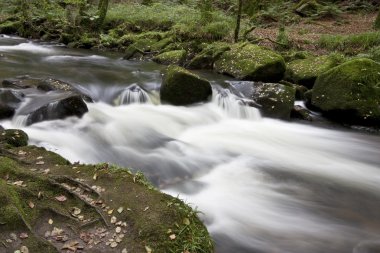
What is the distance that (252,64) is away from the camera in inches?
474

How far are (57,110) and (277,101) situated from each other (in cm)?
554

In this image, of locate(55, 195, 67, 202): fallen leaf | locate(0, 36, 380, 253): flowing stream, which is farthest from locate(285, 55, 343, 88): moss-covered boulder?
locate(55, 195, 67, 202): fallen leaf

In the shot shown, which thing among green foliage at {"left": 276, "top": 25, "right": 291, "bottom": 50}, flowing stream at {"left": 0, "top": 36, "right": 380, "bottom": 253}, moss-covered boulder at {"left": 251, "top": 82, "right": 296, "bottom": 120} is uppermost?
green foliage at {"left": 276, "top": 25, "right": 291, "bottom": 50}

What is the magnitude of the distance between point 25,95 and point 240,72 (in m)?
6.53

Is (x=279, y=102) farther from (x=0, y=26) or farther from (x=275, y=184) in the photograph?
(x=0, y=26)

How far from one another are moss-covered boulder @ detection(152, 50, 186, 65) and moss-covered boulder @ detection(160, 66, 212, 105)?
4140mm

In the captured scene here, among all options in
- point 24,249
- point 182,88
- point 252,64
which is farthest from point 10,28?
point 24,249

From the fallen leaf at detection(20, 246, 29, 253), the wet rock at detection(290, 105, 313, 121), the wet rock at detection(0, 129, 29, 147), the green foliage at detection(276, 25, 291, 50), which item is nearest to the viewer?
the fallen leaf at detection(20, 246, 29, 253)

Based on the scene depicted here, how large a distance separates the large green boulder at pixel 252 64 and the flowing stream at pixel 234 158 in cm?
73

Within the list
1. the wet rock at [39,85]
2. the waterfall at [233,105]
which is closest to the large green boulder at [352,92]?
the waterfall at [233,105]

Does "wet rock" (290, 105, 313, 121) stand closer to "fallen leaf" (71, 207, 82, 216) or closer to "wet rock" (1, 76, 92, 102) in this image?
Answer: "wet rock" (1, 76, 92, 102)

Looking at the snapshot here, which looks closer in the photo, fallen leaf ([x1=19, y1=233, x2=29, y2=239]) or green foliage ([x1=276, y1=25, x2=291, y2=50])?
fallen leaf ([x1=19, y1=233, x2=29, y2=239])

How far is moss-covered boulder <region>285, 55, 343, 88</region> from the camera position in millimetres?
11477

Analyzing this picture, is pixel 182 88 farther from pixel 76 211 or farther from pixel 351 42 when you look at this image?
pixel 351 42
